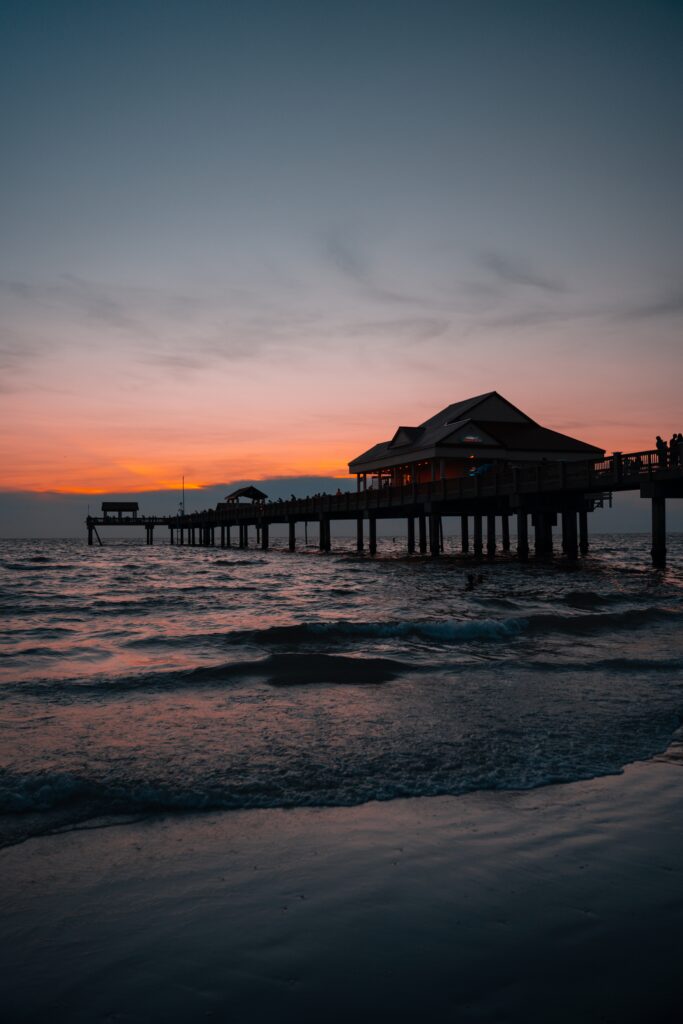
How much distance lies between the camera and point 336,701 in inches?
308

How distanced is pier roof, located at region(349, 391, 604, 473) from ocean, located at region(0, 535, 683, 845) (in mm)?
26319

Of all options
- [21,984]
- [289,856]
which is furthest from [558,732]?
[21,984]

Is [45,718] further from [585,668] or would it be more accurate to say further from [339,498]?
[339,498]

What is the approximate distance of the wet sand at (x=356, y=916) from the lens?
251cm

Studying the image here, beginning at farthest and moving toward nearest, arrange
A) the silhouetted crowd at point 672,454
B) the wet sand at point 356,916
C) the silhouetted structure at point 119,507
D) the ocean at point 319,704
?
1. the silhouetted structure at point 119,507
2. the silhouetted crowd at point 672,454
3. the ocean at point 319,704
4. the wet sand at point 356,916

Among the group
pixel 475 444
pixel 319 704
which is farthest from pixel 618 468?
pixel 319 704

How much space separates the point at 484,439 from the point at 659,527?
59.8 feet

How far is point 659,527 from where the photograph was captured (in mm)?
25875

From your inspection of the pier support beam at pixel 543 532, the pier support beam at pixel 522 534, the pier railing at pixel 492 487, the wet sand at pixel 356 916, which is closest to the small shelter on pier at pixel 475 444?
the pier railing at pixel 492 487

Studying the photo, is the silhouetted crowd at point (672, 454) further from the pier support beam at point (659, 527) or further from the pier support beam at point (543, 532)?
the pier support beam at point (543, 532)

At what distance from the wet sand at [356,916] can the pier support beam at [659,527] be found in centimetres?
2266

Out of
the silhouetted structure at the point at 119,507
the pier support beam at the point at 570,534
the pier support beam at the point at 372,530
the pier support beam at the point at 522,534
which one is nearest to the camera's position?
the pier support beam at the point at 522,534

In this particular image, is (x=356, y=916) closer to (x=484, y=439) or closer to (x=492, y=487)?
(x=492, y=487)

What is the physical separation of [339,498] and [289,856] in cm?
4426
